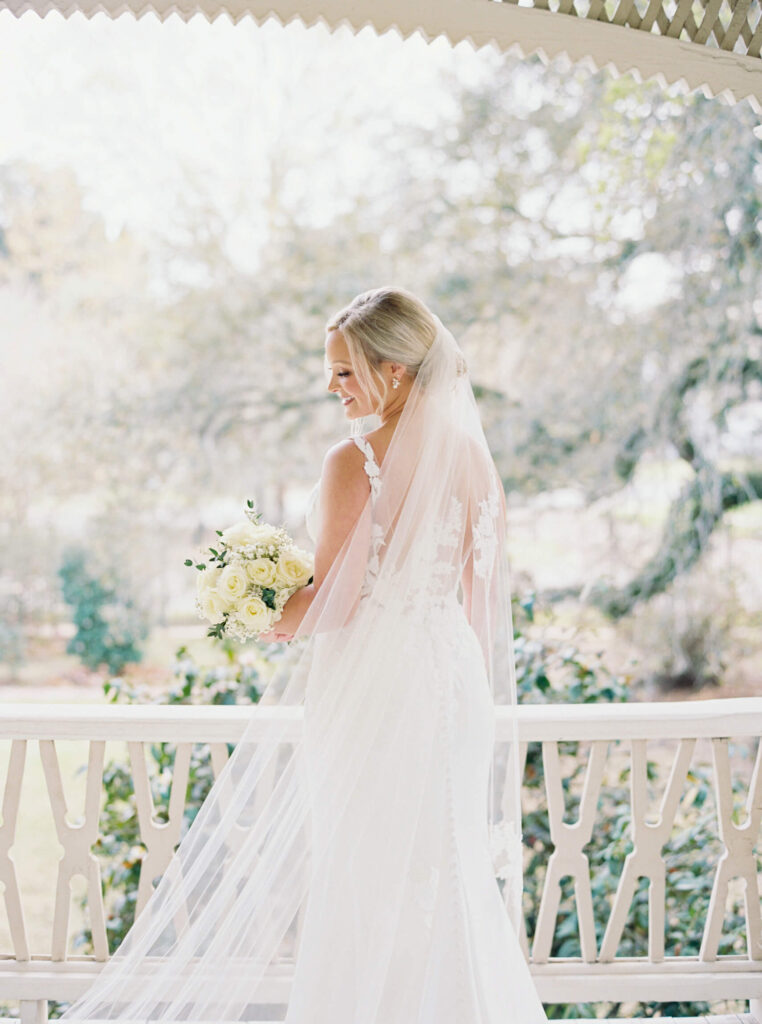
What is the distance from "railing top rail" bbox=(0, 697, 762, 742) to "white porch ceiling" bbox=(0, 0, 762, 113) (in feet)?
5.60

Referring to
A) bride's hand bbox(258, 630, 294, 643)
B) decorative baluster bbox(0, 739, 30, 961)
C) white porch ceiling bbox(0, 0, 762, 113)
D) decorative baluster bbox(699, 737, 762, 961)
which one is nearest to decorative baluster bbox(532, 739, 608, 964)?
decorative baluster bbox(699, 737, 762, 961)

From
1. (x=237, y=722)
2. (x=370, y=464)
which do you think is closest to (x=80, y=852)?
(x=237, y=722)

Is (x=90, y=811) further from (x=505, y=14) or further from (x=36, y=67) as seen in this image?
(x=36, y=67)

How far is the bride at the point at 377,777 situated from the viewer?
7.04 feet

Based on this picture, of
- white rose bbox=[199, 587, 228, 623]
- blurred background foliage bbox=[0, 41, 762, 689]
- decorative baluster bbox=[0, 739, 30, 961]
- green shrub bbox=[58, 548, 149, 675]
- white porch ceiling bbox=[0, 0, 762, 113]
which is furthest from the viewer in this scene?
green shrub bbox=[58, 548, 149, 675]

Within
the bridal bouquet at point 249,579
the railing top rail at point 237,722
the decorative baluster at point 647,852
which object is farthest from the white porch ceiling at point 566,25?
the decorative baluster at point 647,852

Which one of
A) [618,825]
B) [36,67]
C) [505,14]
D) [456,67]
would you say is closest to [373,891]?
[618,825]

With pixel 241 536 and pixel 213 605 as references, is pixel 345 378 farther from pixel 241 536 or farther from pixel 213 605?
pixel 213 605

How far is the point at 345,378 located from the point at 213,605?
61 cm

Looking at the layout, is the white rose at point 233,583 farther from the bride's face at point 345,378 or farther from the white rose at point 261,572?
the bride's face at point 345,378

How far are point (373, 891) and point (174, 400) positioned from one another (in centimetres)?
615

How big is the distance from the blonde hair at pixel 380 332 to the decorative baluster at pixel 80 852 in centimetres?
129

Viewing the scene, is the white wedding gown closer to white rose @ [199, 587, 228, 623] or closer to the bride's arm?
the bride's arm

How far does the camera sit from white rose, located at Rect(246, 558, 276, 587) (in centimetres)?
222
